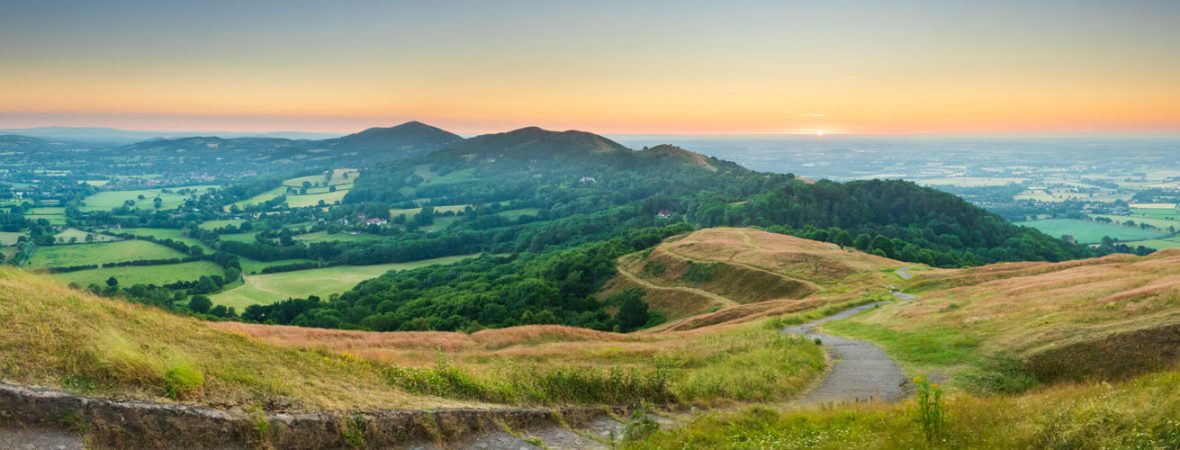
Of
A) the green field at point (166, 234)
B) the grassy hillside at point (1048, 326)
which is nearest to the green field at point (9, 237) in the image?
the green field at point (166, 234)

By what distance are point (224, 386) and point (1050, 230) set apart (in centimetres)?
21754

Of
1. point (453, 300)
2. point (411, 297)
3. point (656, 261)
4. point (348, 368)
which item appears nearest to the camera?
point (348, 368)

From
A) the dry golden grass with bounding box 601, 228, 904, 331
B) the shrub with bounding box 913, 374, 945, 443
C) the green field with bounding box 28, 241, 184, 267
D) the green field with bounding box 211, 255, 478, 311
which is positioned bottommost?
the green field with bounding box 211, 255, 478, 311

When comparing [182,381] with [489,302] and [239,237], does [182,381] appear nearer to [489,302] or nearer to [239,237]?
[489,302]

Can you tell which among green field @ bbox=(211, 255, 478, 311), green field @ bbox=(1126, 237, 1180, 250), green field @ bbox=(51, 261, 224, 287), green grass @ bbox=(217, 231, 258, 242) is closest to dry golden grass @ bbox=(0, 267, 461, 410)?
green field @ bbox=(211, 255, 478, 311)

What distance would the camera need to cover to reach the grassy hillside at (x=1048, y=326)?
66.3ft

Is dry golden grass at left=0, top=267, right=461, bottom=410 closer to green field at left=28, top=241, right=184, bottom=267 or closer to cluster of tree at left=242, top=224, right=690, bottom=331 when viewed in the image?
cluster of tree at left=242, top=224, right=690, bottom=331

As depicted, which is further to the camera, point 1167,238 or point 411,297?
→ point 1167,238

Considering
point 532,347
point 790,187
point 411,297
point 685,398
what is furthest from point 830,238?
point 685,398

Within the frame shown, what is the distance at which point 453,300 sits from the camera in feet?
300

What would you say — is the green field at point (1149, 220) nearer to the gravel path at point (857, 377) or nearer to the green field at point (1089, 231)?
the green field at point (1089, 231)

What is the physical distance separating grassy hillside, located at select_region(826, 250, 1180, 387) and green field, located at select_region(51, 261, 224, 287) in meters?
141

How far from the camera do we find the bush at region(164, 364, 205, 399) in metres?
12.2

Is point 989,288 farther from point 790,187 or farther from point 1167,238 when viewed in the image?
point 1167,238
